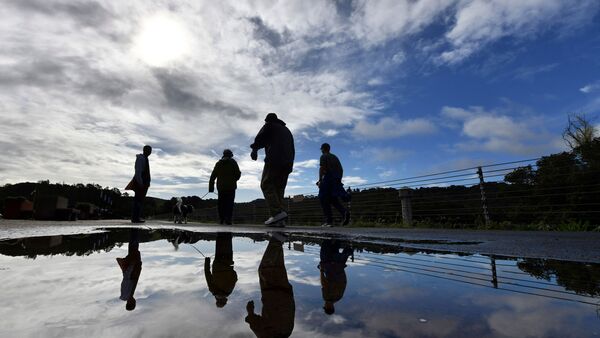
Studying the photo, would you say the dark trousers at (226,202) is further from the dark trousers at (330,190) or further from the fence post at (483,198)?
the fence post at (483,198)

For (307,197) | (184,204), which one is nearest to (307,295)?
(184,204)

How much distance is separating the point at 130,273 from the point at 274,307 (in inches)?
35.6

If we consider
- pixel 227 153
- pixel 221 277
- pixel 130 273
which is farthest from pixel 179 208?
pixel 221 277

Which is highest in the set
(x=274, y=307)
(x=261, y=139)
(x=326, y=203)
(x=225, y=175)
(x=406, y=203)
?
(x=261, y=139)

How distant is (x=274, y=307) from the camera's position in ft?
3.22

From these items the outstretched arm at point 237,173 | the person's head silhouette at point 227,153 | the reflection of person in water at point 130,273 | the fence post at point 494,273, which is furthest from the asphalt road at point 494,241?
the person's head silhouette at point 227,153

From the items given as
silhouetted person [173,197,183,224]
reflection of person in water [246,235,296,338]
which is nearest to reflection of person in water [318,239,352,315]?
reflection of person in water [246,235,296,338]

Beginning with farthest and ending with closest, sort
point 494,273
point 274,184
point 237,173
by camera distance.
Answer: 1. point 237,173
2. point 274,184
3. point 494,273

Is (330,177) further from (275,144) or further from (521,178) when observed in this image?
(521,178)

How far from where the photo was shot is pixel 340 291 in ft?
3.84

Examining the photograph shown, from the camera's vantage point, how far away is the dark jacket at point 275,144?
20.6 feet

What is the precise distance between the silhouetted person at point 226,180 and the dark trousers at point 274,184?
81.7 inches

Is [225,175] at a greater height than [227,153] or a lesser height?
lesser

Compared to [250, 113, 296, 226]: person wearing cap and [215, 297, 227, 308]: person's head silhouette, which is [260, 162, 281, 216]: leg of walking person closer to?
[250, 113, 296, 226]: person wearing cap
